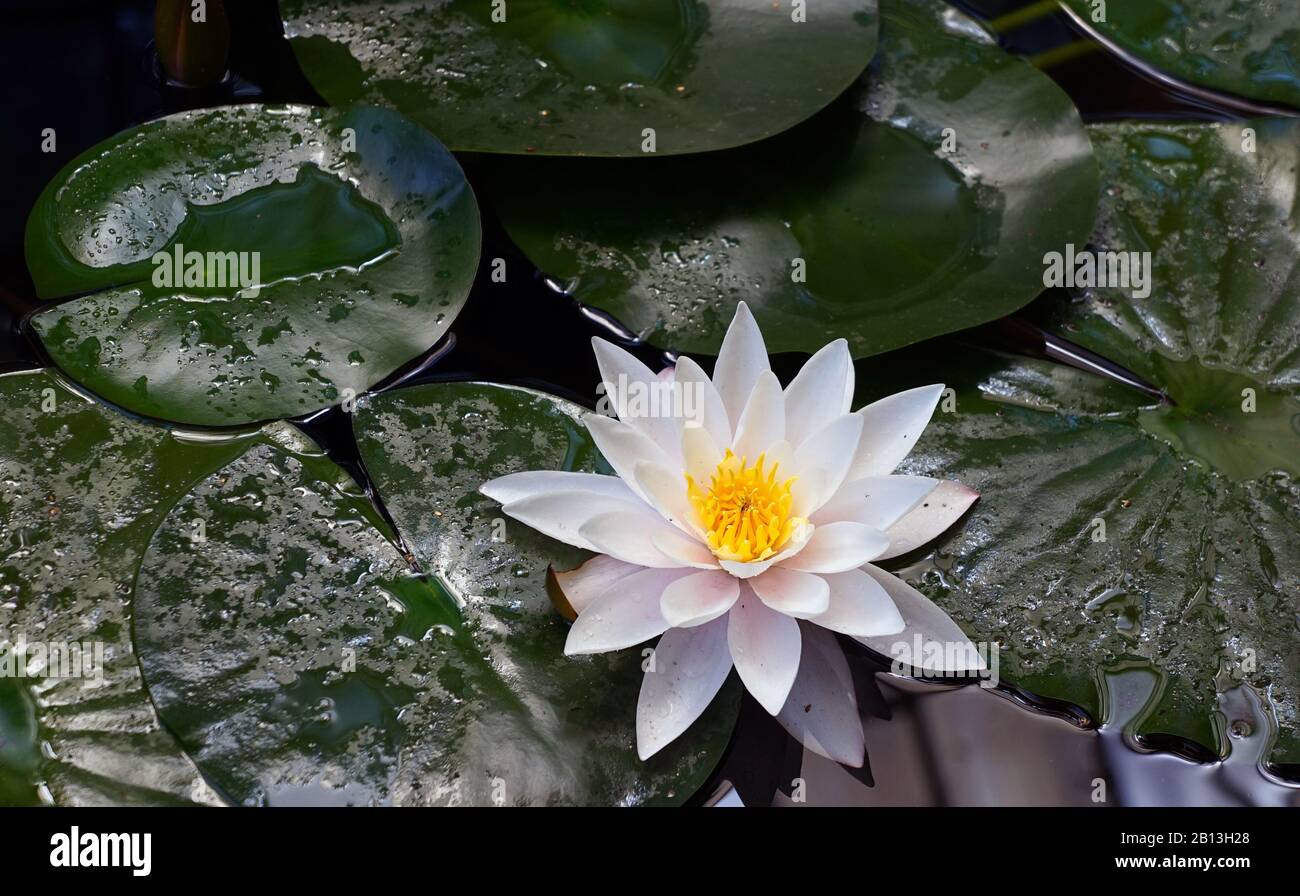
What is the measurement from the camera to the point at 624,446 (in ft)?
5.17

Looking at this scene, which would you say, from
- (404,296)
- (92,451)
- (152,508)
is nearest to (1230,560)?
(404,296)

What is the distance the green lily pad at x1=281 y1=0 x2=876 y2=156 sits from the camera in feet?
6.88

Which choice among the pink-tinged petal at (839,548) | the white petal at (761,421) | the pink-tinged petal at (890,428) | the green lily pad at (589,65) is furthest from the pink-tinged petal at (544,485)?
the green lily pad at (589,65)

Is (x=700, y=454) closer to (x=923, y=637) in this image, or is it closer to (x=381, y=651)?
(x=923, y=637)

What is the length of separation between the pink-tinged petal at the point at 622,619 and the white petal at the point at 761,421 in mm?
269

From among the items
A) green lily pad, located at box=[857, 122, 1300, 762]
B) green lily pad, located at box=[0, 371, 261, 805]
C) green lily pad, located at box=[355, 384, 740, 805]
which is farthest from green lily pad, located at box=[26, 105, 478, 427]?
green lily pad, located at box=[857, 122, 1300, 762]

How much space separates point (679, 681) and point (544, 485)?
0.42 meters

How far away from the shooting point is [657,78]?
2178 millimetres

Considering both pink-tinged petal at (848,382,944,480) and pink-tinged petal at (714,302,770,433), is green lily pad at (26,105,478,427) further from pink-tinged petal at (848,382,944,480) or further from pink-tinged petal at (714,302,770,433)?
pink-tinged petal at (848,382,944,480)

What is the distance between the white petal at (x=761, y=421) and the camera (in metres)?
1.60

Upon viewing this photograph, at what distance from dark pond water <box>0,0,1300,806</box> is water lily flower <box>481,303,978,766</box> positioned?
0.11 meters

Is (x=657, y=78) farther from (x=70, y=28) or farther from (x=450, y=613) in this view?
(x=70, y=28)

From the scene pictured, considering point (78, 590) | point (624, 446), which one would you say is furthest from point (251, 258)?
point (624, 446)
